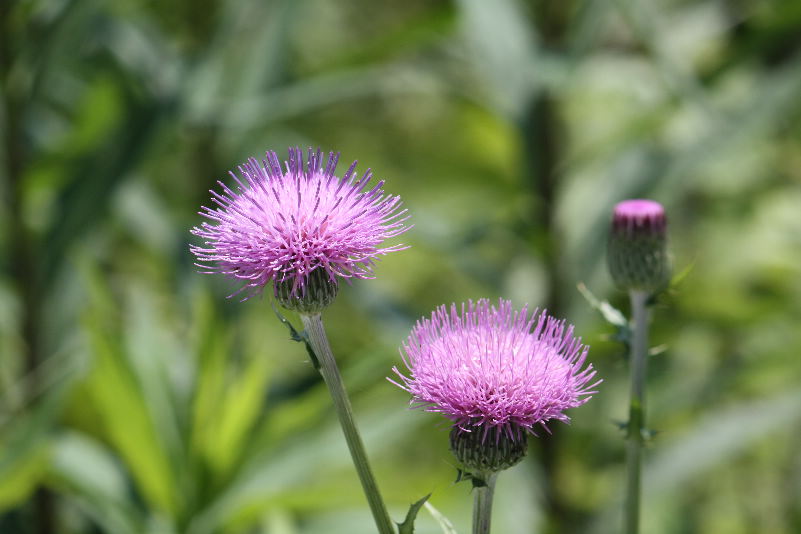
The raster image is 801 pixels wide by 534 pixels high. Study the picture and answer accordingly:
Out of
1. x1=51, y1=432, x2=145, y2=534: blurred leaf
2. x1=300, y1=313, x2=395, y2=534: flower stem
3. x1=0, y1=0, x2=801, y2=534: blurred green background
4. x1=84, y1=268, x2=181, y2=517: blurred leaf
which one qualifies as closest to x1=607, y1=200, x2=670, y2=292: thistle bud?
x1=300, y1=313, x2=395, y2=534: flower stem

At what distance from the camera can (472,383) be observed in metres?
1.02

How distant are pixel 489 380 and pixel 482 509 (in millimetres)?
144

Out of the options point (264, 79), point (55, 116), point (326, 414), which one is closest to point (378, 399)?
point (326, 414)

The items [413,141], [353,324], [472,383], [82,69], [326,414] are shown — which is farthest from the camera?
[413,141]

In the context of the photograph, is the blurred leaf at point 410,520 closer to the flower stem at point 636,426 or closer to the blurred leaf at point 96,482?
the flower stem at point 636,426

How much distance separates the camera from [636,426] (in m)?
1.14

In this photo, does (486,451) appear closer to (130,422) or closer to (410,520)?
(410,520)

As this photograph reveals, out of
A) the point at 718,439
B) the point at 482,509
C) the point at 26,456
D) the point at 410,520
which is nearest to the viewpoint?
the point at 410,520

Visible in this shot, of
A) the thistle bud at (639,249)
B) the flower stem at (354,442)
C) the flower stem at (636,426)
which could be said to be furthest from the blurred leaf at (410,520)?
the thistle bud at (639,249)

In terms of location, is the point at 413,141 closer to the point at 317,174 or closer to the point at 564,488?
the point at 564,488

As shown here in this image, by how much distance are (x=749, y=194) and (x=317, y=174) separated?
2643 mm

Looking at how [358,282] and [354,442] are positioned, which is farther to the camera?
[358,282]

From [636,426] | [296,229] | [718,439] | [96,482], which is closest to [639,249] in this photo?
[636,426]

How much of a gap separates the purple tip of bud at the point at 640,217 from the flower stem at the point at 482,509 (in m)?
0.53
